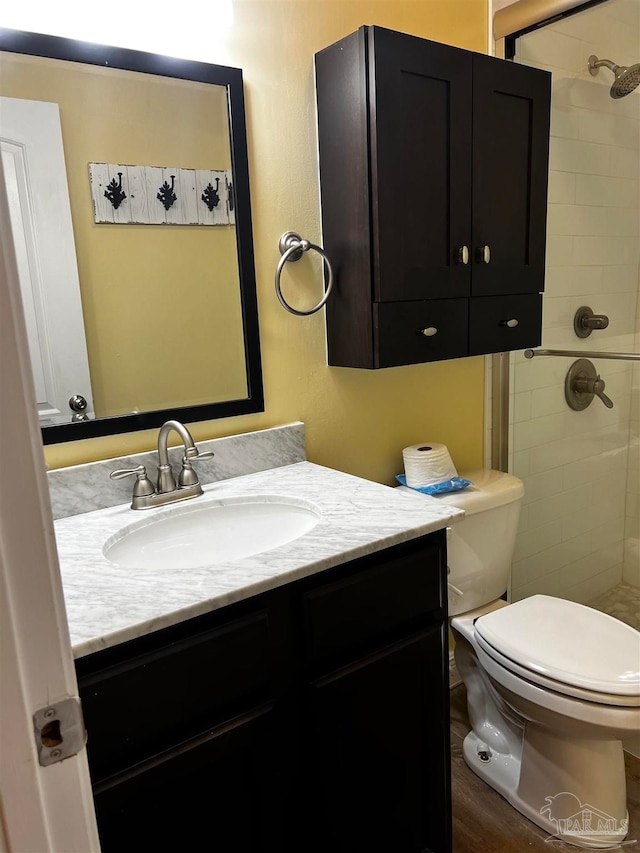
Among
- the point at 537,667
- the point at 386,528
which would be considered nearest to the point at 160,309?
the point at 386,528

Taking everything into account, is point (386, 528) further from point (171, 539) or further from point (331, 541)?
point (171, 539)

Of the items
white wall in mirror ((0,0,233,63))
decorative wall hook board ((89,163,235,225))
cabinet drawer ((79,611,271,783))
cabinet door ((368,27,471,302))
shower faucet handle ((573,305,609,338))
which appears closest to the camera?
cabinet drawer ((79,611,271,783))

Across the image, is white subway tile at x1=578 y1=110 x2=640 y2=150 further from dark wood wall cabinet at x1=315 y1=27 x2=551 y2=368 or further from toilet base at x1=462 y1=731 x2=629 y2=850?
toilet base at x1=462 y1=731 x2=629 y2=850

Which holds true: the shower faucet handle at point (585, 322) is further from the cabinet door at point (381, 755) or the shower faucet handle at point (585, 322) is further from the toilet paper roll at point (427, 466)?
the cabinet door at point (381, 755)

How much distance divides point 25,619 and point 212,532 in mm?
880

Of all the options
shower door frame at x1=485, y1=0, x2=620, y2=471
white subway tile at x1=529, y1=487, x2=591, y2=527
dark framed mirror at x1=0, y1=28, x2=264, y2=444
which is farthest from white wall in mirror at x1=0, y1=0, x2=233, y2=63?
white subway tile at x1=529, y1=487, x2=591, y2=527

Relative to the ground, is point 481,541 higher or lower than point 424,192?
lower

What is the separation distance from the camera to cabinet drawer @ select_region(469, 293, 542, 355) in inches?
67.1

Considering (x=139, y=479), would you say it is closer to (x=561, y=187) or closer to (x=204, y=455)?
(x=204, y=455)

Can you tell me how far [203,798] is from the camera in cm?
100

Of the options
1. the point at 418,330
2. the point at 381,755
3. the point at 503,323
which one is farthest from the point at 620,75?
the point at 381,755

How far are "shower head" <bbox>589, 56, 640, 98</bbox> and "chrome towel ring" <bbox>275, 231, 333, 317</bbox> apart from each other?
1.16 metres

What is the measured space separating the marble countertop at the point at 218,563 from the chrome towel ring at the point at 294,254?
0.41m

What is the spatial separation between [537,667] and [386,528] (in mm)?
569
